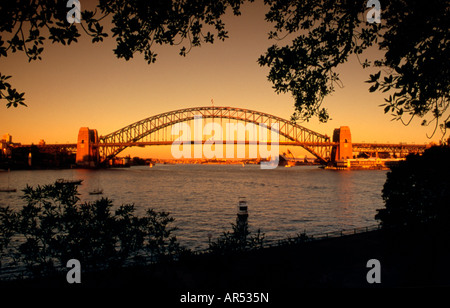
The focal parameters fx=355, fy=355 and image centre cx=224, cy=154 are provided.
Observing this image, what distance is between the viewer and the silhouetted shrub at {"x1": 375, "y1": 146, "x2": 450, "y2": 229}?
11.9 m

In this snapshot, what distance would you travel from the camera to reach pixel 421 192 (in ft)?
41.8

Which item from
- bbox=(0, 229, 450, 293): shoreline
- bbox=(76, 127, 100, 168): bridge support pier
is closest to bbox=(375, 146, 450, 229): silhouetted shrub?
bbox=(0, 229, 450, 293): shoreline

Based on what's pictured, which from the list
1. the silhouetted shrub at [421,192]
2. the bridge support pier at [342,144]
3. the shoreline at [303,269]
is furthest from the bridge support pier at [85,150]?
the silhouetted shrub at [421,192]

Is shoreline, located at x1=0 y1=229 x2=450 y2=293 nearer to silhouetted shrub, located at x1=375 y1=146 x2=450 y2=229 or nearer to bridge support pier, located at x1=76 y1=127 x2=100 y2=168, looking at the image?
silhouetted shrub, located at x1=375 y1=146 x2=450 y2=229

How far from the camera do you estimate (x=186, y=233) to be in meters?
25.2

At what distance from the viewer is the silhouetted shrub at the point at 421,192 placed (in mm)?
11859

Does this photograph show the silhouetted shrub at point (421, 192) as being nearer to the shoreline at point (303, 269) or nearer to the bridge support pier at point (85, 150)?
the shoreline at point (303, 269)

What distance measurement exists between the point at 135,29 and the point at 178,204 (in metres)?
35.4

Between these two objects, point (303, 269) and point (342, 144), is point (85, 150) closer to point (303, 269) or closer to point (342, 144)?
point (342, 144)

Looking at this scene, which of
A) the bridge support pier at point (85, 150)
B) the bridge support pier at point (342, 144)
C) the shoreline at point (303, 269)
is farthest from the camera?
the bridge support pier at point (342, 144)

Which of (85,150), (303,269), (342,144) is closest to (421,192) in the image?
(303,269)
